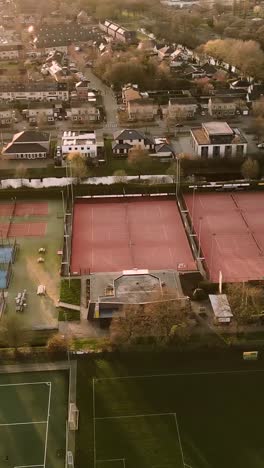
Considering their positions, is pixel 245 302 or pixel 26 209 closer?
pixel 245 302

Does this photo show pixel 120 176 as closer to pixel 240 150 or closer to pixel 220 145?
pixel 220 145

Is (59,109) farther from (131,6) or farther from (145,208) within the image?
(131,6)

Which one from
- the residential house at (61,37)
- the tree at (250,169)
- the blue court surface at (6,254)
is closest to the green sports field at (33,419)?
the blue court surface at (6,254)

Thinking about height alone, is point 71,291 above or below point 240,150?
below

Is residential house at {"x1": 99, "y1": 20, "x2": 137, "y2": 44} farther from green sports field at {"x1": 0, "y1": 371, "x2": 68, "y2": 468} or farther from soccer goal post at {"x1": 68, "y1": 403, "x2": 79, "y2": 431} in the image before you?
soccer goal post at {"x1": 68, "y1": 403, "x2": 79, "y2": 431}

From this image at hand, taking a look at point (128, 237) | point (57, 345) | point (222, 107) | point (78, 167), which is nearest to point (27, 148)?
point (78, 167)

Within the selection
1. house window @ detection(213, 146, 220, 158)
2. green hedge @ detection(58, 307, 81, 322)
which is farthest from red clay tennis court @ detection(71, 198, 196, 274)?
house window @ detection(213, 146, 220, 158)

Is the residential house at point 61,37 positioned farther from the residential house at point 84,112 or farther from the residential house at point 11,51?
the residential house at point 84,112
